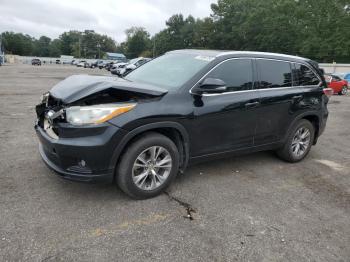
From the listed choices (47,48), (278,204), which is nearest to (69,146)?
(278,204)

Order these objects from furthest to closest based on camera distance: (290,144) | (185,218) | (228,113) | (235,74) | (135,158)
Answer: (290,144) < (235,74) < (228,113) < (135,158) < (185,218)

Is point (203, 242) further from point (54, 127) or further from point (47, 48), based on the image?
point (47, 48)

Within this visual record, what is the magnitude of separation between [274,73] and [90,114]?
2.96 meters

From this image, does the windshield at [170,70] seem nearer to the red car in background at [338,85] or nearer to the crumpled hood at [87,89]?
the crumpled hood at [87,89]

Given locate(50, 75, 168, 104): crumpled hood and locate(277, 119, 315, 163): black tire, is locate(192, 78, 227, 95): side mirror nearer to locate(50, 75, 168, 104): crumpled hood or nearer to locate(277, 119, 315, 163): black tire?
locate(50, 75, 168, 104): crumpled hood

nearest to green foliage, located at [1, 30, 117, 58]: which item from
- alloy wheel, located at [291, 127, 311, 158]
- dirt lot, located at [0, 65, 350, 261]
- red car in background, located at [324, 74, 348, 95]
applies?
red car in background, located at [324, 74, 348, 95]

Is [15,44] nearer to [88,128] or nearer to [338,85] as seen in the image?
[338,85]

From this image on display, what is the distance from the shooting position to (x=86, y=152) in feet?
10.8

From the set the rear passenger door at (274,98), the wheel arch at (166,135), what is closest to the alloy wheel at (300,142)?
the rear passenger door at (274,98)

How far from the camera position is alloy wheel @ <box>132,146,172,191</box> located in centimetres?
367

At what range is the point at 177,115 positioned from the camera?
377 cm

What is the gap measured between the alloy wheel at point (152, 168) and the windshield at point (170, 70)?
2.70ft

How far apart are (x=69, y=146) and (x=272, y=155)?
12.5 feet

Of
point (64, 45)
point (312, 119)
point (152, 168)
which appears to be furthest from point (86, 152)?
point (64, 45)
